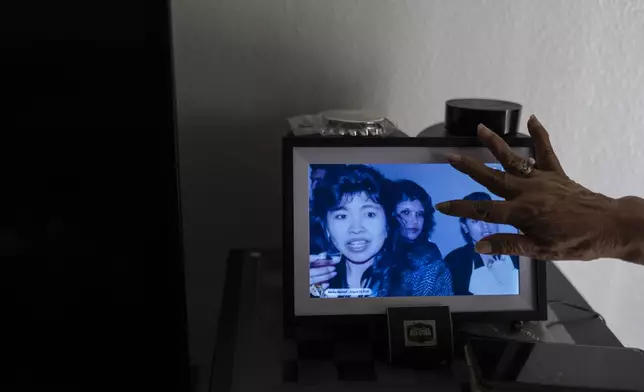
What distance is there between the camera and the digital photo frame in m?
0.89

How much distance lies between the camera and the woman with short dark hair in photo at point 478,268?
92 cm

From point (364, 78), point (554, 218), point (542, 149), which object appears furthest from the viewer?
point (364, 78)

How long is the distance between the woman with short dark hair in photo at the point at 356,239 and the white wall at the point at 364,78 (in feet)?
1.00

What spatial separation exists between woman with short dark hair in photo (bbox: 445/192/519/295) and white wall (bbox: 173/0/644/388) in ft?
1.09

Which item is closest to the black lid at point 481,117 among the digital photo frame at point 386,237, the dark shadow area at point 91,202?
the digital photo frame at point 386,237

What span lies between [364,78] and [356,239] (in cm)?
38

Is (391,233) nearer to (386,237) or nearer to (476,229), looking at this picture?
(386,237)

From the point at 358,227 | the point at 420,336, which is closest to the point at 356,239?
the point at 358,227

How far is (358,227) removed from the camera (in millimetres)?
901

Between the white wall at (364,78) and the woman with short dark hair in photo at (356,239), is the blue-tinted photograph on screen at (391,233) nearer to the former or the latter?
the woman with short dark hair in photo at (356,239)

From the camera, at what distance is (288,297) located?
2.90 ft


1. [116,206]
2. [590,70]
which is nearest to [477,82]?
[590,70]

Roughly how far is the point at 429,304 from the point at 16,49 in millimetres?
645

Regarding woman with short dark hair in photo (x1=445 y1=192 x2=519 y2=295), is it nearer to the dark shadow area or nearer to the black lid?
the black lid
